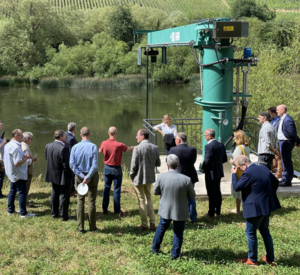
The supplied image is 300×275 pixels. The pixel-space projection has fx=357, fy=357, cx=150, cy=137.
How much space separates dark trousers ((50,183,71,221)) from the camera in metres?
5.77

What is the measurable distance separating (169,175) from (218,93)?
10.5ft

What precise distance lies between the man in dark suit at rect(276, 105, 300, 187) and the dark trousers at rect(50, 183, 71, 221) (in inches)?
159

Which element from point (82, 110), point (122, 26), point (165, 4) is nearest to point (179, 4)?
point (165, 4)

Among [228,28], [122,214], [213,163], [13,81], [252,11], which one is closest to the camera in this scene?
[213,163]

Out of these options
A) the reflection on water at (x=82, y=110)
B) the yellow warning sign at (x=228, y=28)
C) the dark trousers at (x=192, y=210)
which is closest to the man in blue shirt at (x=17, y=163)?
the dark trousers at (x=192, y=210)

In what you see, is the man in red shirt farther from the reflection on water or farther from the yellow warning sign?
the reflection on water

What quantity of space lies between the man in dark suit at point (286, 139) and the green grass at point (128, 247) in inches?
36.8

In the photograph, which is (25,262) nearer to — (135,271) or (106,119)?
(135,271)

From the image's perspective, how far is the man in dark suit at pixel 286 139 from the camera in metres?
6.67

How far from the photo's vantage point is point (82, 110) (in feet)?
88.5

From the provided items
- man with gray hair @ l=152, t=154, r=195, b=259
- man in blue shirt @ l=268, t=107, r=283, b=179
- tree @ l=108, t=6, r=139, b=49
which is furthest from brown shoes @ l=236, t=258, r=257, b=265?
tree @ l=108, t=6, r=139, b=49

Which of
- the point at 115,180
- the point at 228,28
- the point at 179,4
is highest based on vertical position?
the point at 179,4

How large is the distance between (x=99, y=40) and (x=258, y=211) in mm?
50911

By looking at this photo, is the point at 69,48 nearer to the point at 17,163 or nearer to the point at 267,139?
the point at 17,163
